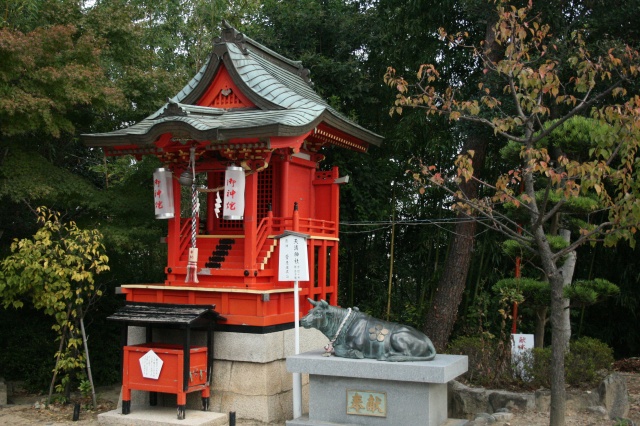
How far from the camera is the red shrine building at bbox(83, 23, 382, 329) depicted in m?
8.41

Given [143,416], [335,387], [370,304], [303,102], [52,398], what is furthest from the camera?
[370,304]

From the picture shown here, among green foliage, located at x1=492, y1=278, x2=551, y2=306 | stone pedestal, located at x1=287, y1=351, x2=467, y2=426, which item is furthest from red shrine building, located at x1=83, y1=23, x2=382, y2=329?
green foliage, located at x1=492, y1=278, x2=551, y2=306

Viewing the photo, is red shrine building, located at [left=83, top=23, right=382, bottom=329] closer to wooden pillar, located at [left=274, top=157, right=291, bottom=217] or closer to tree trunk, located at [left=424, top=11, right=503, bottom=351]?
wooden pillar, located at [left=274, top=157, right=291, bottom=217]

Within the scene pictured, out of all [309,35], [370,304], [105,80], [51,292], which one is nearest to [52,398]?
[51,292]

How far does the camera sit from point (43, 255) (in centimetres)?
941

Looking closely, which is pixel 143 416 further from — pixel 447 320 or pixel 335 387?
pixel 447 320

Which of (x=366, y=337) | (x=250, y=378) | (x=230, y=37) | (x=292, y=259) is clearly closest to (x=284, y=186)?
(x=292, y=259)

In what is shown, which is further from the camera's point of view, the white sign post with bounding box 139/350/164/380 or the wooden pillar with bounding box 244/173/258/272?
the wooden pillar with bounding box 244/173/258/272

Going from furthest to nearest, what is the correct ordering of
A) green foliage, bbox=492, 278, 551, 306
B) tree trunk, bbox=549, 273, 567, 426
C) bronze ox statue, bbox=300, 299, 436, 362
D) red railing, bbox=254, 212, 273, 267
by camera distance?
red railing, bbox=254, 212, 273, 267 < green foliage, bbox=492, 278, 551, 306 < bronze ox statue, bbox=300, 299, 436, 362 < tree trunk, bbox=549, 273, 567, 426

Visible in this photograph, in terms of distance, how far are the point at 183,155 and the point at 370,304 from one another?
17.3 feet

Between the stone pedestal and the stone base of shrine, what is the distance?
1158 millimetres

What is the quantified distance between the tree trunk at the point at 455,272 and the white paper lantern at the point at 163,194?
185 inches

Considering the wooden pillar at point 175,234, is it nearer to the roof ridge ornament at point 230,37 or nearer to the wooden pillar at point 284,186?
the wooden pillar at point 284,186

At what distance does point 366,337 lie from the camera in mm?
7141
